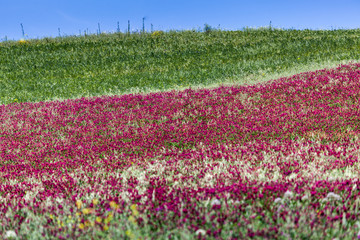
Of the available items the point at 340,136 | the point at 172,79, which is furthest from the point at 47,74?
the point at 340,136

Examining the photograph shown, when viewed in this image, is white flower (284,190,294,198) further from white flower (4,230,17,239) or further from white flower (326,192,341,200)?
white flower (4,230,17,239)

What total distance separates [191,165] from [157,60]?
2961 cm

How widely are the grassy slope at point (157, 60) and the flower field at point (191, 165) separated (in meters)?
7.93

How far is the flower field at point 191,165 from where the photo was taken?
308 centimetres

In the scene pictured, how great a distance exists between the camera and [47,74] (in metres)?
31.7

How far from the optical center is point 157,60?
34344 millimetres

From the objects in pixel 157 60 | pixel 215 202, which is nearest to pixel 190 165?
pixel 215 202

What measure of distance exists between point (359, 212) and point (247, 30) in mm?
49493

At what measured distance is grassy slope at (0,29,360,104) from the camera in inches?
965

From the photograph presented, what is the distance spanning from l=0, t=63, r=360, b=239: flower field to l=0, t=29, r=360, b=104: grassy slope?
793 centimetres

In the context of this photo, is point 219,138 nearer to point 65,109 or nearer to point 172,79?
point 65,109

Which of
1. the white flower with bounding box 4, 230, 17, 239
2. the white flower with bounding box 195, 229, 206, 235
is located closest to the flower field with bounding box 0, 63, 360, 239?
the white flower with bounding box 195, 229, 206, 235

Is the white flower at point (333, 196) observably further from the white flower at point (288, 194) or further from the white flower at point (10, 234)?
the white flower at point (10, 234)

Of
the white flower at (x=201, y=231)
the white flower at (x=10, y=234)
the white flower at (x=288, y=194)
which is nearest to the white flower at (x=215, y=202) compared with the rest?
the white flower at (x=201, y=231)
